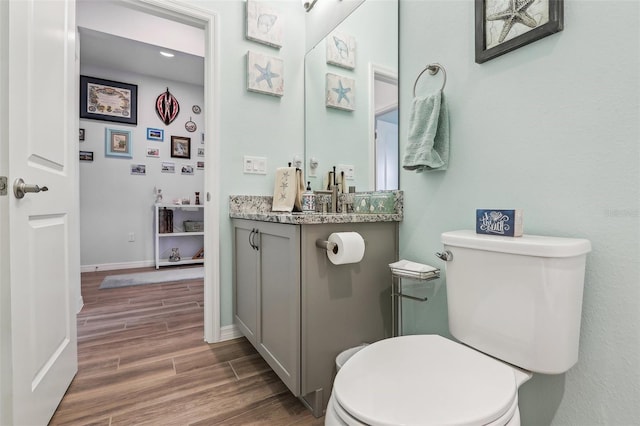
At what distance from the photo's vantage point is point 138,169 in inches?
152

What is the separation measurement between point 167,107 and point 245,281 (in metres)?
3.36

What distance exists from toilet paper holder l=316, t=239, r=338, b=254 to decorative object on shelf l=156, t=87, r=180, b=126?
3745 millimetres

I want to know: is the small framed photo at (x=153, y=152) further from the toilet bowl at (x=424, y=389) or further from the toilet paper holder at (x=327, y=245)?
the toilet bowl at (x=424, y=389)

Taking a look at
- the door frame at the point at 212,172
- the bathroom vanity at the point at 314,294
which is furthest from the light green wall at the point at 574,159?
the door frame at the point at 212,172

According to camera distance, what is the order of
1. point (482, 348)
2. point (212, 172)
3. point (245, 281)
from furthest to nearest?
point (212, 172) → point (245, 281) → point (482, 348)

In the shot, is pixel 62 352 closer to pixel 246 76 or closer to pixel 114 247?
pixel 246 76

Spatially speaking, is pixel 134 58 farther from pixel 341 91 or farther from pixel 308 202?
pixel 308 202

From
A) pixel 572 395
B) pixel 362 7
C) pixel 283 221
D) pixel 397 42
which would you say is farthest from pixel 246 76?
pixel 572 395

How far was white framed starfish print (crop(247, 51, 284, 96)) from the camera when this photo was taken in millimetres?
1900

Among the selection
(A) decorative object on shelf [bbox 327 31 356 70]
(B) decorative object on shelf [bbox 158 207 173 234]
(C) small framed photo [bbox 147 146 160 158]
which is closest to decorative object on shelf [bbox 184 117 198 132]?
(C) small framed photo [bbox 147 146 160 158]

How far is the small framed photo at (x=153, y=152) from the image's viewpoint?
392 centimetres

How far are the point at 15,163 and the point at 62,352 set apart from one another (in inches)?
33.1

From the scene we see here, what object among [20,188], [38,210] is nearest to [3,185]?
[20,188]

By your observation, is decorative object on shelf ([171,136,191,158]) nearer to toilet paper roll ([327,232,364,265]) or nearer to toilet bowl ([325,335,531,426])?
toilet paper roll ([327,232,364,265])
